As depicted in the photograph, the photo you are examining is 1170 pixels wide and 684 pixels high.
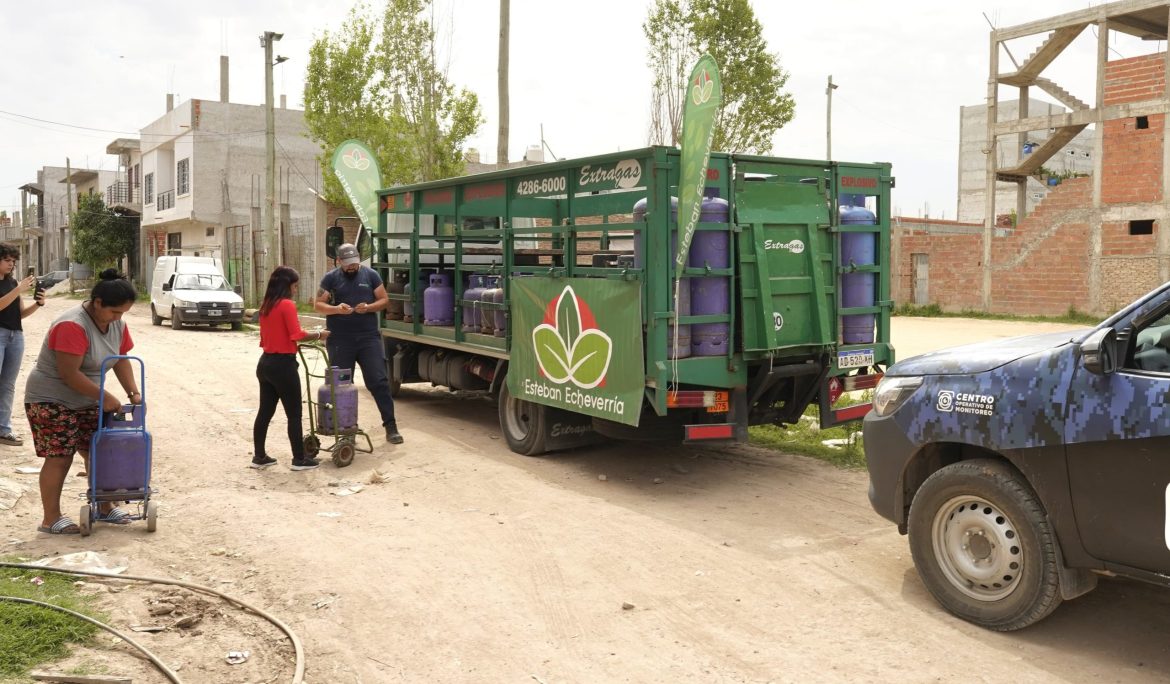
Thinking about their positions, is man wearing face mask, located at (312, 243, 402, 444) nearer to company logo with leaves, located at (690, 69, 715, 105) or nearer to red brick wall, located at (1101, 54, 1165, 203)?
company logo with leaves, located at (690, 69, 715, 105)

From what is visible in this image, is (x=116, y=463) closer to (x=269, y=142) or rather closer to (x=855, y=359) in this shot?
(x=855, y=359)

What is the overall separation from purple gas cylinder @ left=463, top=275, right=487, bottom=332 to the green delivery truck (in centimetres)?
23

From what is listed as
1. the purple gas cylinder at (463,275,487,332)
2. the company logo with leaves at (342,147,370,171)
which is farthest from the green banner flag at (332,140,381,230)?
the purple gas cylinder at (463,275,487,332)

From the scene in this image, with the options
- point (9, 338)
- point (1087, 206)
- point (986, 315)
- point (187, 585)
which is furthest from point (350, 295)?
point (986, 315)

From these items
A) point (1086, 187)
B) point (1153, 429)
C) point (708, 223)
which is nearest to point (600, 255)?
point (708, 223)

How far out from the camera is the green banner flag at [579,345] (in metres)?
7.18

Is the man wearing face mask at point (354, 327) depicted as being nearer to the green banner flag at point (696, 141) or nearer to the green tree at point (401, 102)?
the green banner flag at point (696, 141)

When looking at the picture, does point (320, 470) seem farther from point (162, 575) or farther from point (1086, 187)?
point (1086, 187)

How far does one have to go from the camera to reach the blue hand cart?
5.94 m

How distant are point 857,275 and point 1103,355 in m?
3.86

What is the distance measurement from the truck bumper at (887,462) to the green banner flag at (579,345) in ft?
7.20

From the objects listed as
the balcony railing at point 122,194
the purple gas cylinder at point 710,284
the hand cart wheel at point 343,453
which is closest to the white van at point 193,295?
the hand cart wheel at point 343,453

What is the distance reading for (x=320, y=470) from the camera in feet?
26.8

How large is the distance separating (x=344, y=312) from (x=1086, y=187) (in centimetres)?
2410
